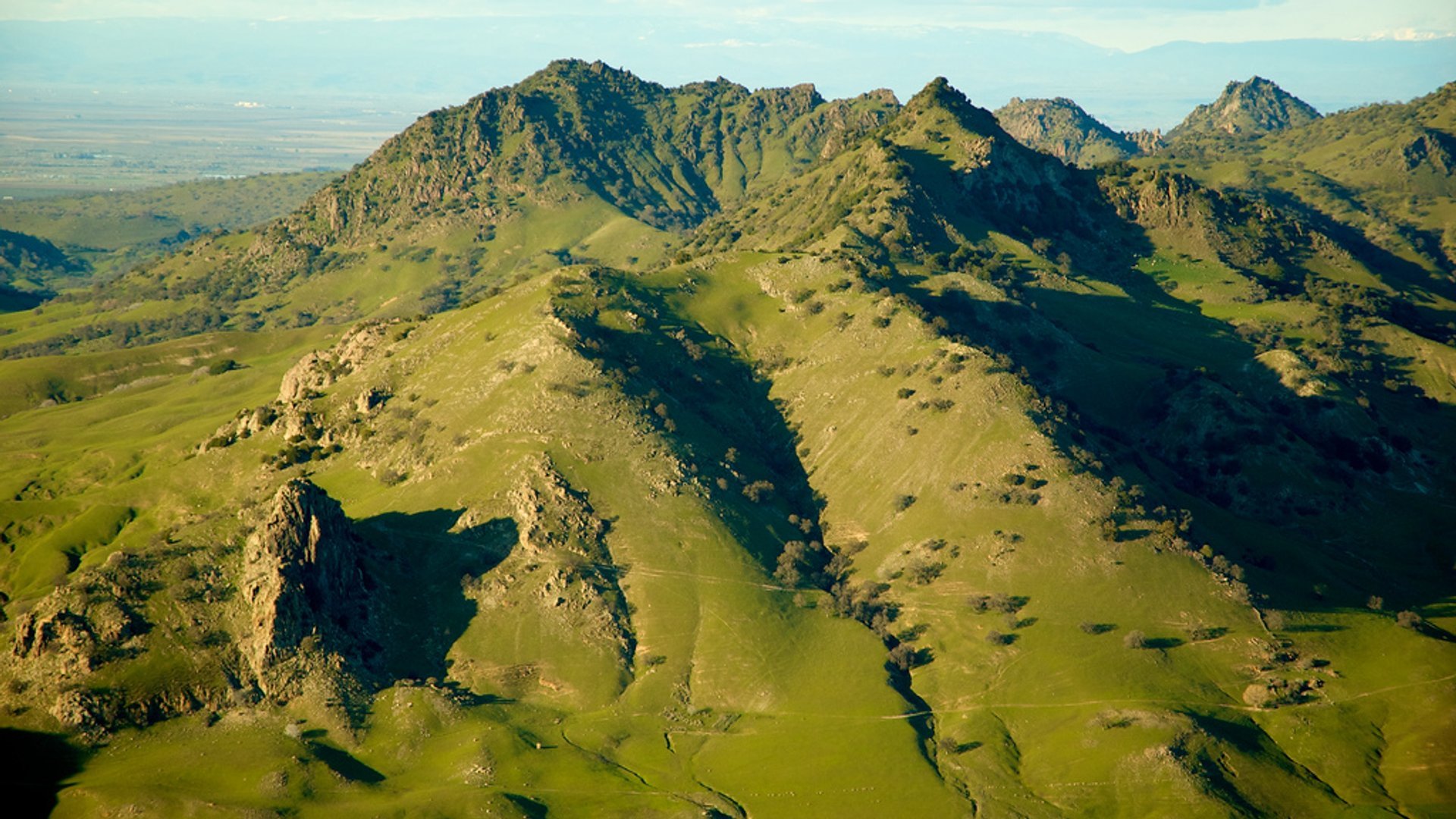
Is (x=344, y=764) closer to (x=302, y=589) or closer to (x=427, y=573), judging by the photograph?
(x=302, y=589)

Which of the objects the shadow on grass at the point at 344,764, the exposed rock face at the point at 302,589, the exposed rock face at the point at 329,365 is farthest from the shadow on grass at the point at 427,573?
the exposed rock face at the point at 329,365

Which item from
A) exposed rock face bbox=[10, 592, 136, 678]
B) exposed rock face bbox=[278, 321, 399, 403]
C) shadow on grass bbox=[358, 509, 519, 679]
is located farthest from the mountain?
exposed rock face bbox=[278, 321, 399, 403]

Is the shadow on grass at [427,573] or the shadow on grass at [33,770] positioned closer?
the shadow on grass at [33,770]

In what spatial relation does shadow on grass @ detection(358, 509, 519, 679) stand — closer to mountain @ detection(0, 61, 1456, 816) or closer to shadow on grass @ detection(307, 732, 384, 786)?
mountain @ detection(0, 61, 1456, 816)

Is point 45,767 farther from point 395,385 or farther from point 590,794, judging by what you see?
point 395,385

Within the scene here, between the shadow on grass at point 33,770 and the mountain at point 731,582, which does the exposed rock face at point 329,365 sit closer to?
the mountain at point 731,582

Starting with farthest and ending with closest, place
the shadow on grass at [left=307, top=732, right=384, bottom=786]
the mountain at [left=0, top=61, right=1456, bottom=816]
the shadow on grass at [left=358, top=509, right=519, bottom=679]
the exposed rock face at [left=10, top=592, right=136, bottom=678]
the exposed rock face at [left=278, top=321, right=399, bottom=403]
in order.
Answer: the exposed rock face at [left=278, top=321, right=399, bottom=403], the shadow on grass at [left=358, top=509, right=519, bottom=679], the exposed rock face at [left=10, top=592, right=136, bottom=678], the mountain at [left=0, top=61, right=1456, bottom=816], the shadow on grass at [left=307, top=732, right=384, bottom=786]

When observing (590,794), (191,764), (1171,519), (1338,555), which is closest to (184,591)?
(191,764)

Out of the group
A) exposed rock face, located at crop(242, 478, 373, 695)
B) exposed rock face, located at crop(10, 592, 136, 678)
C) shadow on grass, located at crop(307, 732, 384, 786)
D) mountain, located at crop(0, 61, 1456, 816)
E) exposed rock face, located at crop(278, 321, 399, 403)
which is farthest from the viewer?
exposed rock face, located at crop(278, 321, 399, 403)
